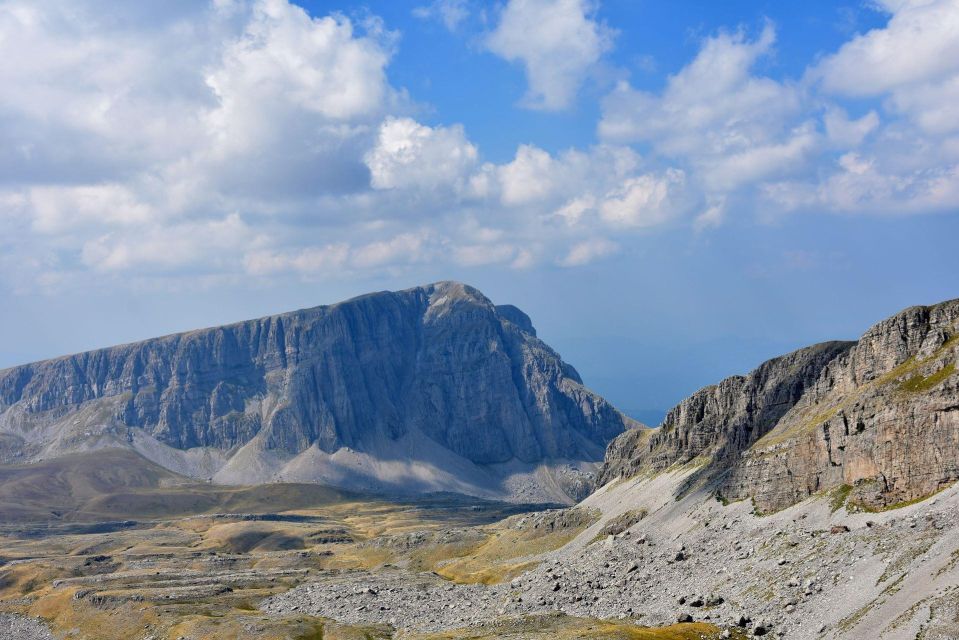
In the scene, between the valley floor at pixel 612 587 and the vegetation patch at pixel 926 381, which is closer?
the valley floor at pixel 612 587

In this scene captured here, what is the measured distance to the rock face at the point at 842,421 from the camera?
106250 millimetres

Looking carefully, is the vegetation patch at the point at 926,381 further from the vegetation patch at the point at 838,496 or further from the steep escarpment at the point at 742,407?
the steep escarpment at the point at 742,407

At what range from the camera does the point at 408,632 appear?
114m

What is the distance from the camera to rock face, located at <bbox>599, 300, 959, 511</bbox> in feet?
349

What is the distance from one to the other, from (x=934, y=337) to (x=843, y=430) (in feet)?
70.4

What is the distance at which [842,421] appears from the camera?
123 m

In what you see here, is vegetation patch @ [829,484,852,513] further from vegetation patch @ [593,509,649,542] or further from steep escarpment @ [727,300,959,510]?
vegetation patch @ [593,509,649,542]

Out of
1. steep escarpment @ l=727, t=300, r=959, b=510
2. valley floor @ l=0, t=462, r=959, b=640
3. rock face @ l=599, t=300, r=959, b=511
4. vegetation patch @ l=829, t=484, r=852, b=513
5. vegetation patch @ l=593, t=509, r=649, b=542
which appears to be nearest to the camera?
valley floor @ l=0, t=462, r=959, b=640

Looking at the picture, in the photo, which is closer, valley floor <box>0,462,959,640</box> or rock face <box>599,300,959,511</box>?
valley floor <box>0,462,959,640</box>

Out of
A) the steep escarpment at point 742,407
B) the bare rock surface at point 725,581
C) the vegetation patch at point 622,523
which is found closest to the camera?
the bare rock surface at point 725,581

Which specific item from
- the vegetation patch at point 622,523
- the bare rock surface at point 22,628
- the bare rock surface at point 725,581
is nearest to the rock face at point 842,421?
the bare rock surface at point 725,581

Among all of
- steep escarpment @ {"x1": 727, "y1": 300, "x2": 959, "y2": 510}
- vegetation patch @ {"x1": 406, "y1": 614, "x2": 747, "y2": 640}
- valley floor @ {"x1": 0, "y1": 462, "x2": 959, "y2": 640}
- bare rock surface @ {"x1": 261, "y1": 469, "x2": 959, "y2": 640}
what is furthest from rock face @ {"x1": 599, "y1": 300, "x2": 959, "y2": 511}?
vegetation patch @ {"x1": 406, "y1": 614, "x2": 747, "y2": 640}

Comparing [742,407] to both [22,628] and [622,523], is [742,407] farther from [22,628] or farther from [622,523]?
[22,628]

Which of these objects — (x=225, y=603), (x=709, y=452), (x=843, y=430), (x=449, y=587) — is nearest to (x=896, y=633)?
(x=843, y=430)
